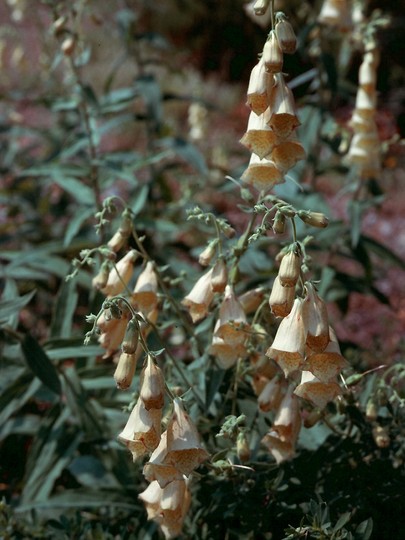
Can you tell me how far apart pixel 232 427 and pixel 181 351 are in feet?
9.22

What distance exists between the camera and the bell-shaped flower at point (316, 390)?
1.80 meters

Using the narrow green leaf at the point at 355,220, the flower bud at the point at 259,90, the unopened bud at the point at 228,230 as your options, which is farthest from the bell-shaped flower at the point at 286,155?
the narrow green leaf at the point at 355,220

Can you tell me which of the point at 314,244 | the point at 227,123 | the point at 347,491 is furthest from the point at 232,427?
the point at 227,123

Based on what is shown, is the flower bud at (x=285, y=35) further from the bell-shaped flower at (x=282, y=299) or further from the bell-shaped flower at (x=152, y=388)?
the bell-shaped flower at (x=152, y=388)

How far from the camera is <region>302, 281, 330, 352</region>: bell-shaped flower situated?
1.67m

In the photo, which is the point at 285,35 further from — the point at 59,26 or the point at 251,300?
the point at 59,26

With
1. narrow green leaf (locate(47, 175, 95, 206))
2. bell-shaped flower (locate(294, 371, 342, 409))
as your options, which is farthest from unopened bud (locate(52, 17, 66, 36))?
bell-shaped flower (locate(294, 371, 342, 409))

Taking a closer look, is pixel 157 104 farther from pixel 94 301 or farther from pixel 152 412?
pixel 152 412

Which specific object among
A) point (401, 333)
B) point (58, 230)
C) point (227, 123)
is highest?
point (58, 230)

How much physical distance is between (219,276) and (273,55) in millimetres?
557

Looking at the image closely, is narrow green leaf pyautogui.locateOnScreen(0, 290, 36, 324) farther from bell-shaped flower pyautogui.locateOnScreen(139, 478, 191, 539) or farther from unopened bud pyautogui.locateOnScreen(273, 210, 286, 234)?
unopened bud pyautogui.locateOnScreen(273, 210, 286, 234)

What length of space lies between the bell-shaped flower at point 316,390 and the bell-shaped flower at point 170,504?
0.35 m

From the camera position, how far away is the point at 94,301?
2816mm

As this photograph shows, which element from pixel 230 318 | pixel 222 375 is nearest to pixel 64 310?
Answer: pixel 222 375
